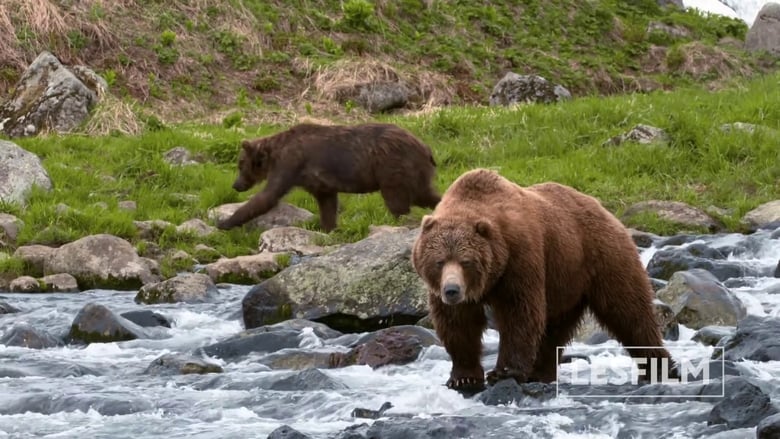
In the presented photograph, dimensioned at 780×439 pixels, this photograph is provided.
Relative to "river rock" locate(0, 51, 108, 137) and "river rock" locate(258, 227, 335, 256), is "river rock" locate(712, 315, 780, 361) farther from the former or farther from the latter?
"river rock" locate(0, 51, 108, 137)

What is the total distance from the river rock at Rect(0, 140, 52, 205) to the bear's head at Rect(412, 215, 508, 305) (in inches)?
324

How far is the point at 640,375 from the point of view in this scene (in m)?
7.51

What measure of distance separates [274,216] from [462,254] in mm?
8117

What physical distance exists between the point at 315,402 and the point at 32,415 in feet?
5.27

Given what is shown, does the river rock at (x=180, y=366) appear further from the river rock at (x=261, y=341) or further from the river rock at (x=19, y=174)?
the river rock at (x=19, y=174)

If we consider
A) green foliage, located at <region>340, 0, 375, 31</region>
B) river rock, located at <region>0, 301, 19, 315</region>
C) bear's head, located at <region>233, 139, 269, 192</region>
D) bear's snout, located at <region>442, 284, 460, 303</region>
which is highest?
green foliage, located at <region>340, 0, 375, 31</region>

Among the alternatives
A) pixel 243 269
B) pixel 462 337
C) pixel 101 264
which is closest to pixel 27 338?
pixel 101 264

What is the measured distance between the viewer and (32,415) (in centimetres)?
716

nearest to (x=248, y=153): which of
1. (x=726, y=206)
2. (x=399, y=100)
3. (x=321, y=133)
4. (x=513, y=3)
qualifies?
(x=321, y=133)

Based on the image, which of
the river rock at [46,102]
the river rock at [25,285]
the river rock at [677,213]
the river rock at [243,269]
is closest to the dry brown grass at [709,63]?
the river rock at [677,213]

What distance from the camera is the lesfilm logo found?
7066mm

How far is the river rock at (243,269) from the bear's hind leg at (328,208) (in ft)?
5.13

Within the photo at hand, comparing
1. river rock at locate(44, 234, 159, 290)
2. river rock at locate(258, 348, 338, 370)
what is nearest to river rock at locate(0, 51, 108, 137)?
river rock at locate(44, 234, 159, 290)

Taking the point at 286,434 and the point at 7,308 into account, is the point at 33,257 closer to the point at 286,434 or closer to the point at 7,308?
the point at 7,308
